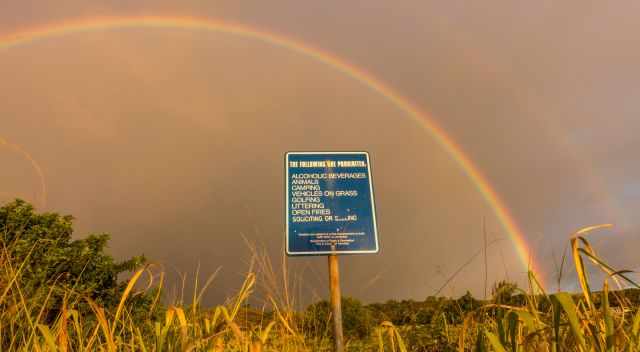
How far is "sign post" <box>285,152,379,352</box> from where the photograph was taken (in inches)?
213

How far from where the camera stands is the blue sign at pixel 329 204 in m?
5.41

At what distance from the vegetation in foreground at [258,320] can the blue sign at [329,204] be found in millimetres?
877

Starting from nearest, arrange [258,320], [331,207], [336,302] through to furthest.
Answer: [258,320] < [336,302] < [331,207]

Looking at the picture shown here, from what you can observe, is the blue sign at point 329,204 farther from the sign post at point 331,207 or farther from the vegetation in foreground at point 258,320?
the vegetation in foreground at point 258,320

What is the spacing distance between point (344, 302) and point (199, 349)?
14920mm

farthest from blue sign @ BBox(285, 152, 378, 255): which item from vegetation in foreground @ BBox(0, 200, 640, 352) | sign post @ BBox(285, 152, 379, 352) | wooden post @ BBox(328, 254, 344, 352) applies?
vegetation in foreground @ BBox(0, 200, 640, 352)

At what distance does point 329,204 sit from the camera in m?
5.60

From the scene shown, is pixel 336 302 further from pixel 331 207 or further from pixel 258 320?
pixel 258 320

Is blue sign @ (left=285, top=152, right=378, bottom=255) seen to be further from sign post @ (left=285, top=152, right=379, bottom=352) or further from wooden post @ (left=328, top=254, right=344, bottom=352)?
wooden post @ (left=328, top=254, right=344, bottom=352)

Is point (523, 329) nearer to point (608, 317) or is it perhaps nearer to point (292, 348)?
point (608, 317)

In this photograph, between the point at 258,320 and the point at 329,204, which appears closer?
the point at 258,320

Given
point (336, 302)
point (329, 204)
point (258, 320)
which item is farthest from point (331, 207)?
point (258, 320)

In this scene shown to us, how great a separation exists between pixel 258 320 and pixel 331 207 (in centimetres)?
225

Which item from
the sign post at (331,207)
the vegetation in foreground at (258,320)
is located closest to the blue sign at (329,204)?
the sign post at (331,207)
